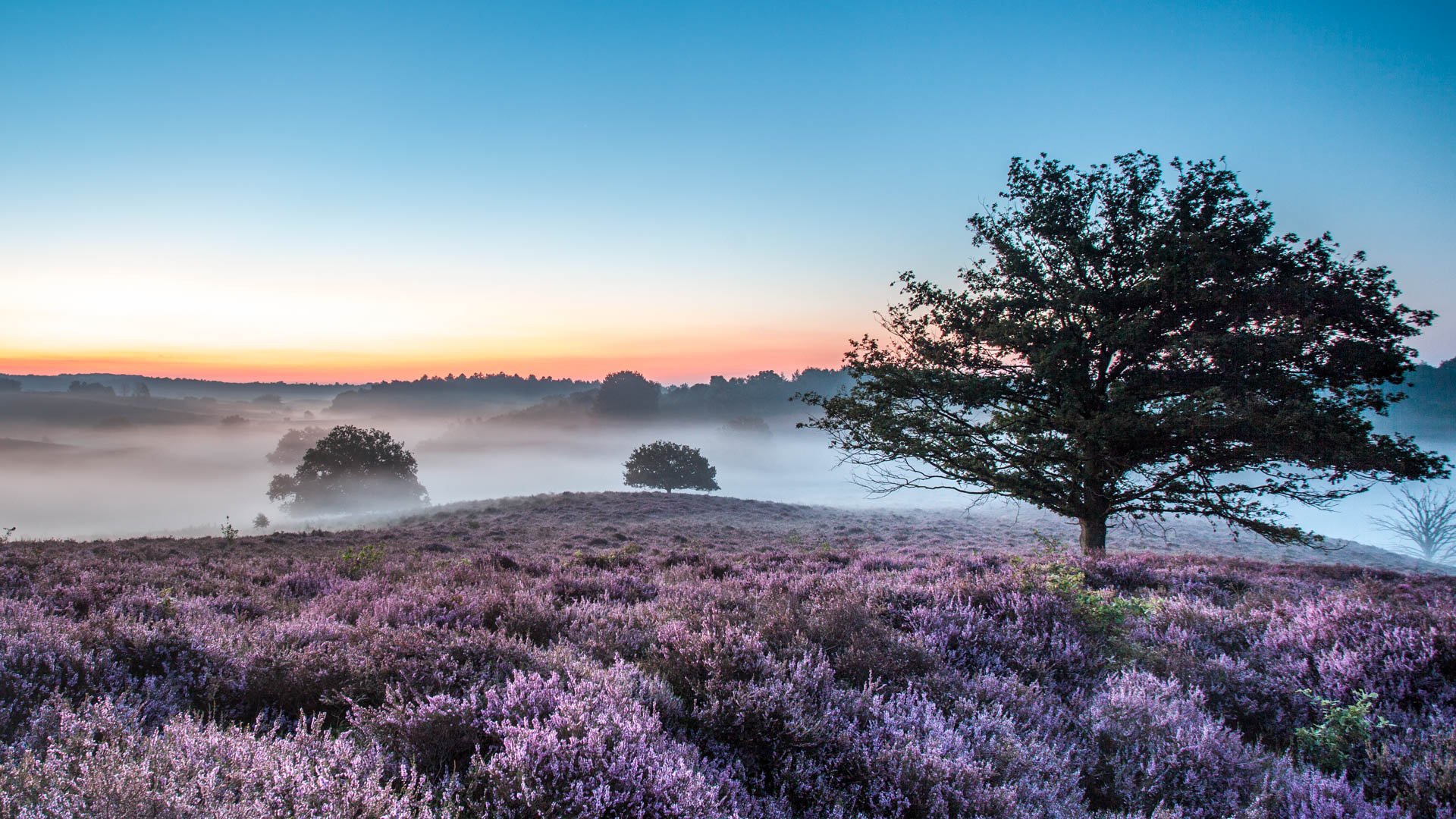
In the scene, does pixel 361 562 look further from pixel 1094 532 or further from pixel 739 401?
pixel 739 401

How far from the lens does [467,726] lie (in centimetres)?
284

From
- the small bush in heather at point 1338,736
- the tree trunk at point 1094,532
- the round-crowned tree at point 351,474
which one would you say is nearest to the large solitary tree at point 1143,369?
the tree trunk at point 1094,532

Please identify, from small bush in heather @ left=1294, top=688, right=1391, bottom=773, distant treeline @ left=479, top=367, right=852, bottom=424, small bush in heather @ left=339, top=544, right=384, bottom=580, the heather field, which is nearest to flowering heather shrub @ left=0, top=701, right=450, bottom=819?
the heather field

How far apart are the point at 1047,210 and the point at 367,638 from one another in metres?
14.6

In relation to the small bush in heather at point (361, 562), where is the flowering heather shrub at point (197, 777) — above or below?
above

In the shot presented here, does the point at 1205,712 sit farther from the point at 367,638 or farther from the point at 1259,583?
the point at 1259,583

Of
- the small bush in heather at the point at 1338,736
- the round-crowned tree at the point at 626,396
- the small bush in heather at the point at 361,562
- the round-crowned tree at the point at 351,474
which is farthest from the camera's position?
the round-crowned tree at the point at 626,396

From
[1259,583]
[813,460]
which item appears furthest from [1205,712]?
[813,460]

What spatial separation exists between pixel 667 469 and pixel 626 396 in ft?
324

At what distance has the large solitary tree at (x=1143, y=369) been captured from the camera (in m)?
10.6

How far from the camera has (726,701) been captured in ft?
10.2

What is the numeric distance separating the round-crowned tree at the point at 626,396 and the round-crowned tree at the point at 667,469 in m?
91.7

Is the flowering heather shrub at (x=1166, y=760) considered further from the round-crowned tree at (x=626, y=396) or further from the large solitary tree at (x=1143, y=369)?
the round-crowned tree at (x=626, y=396)

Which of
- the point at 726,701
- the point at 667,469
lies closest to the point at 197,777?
the point at 726,701
